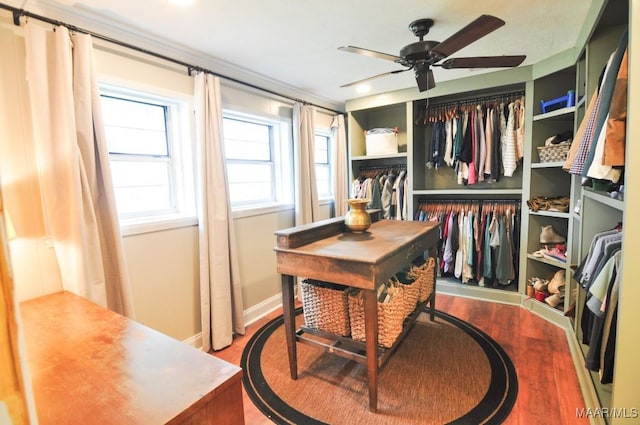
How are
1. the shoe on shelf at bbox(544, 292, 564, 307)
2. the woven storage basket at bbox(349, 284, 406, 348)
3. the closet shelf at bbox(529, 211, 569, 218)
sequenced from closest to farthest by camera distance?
the woven storage basket at bbox(349, 284, 406, 348), the closet shelf at bbox(529, 211, 569, 218), the shoe on shelf at bbox(544, 292, 564, 307)

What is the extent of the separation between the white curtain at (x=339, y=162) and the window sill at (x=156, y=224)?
2190 mm

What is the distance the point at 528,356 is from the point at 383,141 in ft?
8.81

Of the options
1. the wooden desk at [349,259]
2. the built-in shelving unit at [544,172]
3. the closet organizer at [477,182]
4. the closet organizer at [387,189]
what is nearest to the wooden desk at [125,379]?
the wooden desk at [349,259]

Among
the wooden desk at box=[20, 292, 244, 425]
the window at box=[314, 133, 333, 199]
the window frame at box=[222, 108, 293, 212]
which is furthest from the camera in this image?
the window at box=[314, 133, 333, 199]

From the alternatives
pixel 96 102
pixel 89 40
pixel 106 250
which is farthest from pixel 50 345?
pixel 89 40

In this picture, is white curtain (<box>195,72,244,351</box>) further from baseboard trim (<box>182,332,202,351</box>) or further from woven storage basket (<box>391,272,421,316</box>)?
woven storage basket (<box>391,272,421,316</box>)

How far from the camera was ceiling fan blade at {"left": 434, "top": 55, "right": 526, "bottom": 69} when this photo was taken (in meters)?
1.99

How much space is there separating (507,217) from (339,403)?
258 centimetres

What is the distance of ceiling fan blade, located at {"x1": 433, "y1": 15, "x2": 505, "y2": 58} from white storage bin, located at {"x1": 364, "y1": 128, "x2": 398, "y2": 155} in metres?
2.02

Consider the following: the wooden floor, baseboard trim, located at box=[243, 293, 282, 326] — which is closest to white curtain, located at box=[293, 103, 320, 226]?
baseboard trim, located at box=[243, 293, 282, 326]

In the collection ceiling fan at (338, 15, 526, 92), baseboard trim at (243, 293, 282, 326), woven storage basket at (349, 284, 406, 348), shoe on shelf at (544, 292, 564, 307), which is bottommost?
baseboard trim at (243, 293, 282, 326)

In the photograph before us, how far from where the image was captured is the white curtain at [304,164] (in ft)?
11.5

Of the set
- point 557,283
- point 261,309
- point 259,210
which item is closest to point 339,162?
point 259,210

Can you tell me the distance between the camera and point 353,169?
432 cm
